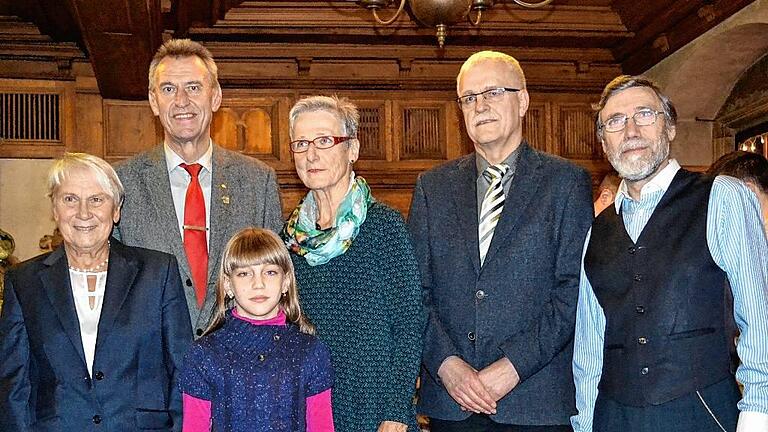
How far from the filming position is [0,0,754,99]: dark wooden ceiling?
250 inches

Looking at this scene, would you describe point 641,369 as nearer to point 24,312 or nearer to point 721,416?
point 721,416

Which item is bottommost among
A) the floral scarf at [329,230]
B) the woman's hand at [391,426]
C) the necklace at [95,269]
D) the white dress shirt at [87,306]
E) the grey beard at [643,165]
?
the woman's hand at [391,426]

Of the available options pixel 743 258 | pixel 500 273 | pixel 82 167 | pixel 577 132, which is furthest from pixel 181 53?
pixel 577 132

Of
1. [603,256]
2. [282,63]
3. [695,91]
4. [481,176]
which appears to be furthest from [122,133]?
[603,256]

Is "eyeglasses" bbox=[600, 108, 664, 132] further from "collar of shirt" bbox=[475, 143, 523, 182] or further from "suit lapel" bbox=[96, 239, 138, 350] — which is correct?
"suit lapel" bbox=[96, 239, 138, 350]

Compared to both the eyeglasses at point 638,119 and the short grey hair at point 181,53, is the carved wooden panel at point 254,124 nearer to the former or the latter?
the short grey hair at point 181,53

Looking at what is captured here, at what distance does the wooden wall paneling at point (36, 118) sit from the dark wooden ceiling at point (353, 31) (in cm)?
14

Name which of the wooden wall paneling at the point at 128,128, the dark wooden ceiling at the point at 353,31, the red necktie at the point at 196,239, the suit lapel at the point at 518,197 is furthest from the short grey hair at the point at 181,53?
the wooden wall paneling at the point at 128,128

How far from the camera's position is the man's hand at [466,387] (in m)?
2.83

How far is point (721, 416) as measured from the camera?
252 centimetres

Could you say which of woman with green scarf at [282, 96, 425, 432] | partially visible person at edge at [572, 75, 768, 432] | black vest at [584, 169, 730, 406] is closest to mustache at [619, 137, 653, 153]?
partially visible person at edge at [572, 75, 768, 432]

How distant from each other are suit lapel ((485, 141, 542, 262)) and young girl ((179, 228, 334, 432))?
0.62m

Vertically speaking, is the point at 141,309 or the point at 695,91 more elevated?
the point at 695,91

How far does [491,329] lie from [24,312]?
4.46ft
